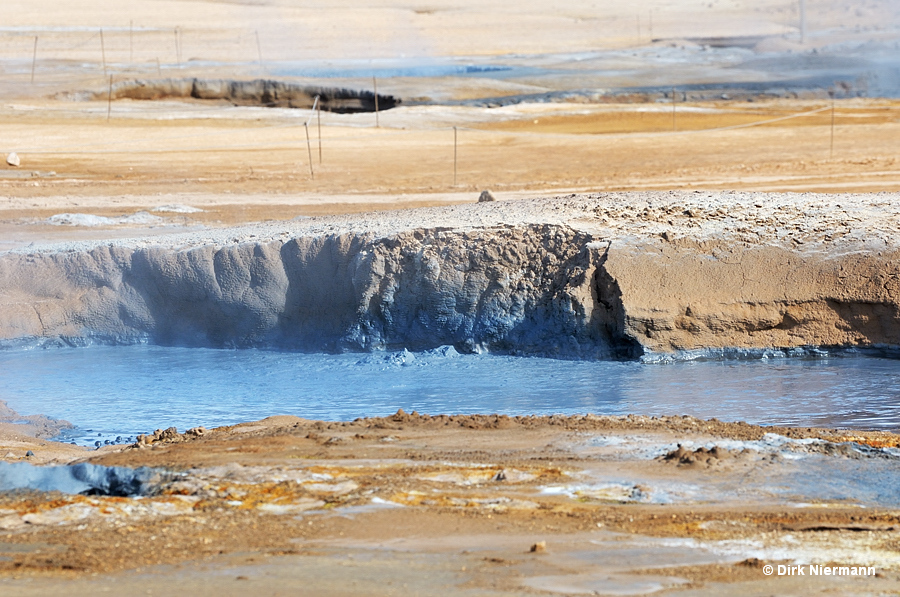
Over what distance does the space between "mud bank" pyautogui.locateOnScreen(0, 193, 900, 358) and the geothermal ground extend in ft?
0.09

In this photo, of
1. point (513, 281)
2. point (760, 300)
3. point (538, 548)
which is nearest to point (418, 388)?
point (513, 281)

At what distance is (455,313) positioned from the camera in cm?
993

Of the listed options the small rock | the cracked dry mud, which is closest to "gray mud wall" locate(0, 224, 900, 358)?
the cracked dry mud

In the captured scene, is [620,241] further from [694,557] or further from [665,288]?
[694,557]

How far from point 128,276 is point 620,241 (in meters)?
5.04

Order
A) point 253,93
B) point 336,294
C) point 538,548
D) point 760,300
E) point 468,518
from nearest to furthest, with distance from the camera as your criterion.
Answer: point 538,548 → point 468,518 → point 760,300 → point 336,294 → point 253,93

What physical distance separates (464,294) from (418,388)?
4.35ft

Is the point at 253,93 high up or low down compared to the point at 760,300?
up

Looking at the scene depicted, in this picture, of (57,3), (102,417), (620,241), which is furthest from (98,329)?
(57,3)

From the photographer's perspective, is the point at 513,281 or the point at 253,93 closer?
the point at 513,281

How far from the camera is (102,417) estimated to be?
8.38 meters

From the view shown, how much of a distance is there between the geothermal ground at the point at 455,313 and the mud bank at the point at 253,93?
4414 millimetres

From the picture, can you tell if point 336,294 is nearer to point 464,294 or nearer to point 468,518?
point 464,294

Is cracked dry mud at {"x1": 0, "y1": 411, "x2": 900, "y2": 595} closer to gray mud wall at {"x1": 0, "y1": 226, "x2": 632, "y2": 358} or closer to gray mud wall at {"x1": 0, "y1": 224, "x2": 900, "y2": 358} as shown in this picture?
gray mud wall at {"x1": 0, "y1": 224, "x2": 900, "y2": 358}
